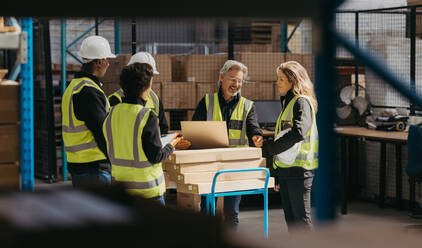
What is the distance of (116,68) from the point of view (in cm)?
746

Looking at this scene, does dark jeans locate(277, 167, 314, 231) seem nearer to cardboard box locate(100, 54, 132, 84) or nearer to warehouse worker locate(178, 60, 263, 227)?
warehouse worker locate(178, 60, 263, 227)

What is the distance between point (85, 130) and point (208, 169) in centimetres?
108

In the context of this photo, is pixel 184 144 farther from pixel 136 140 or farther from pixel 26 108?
pixel 26 108

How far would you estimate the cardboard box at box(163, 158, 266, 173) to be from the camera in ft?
14.5

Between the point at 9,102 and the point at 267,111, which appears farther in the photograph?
the point at 267,111

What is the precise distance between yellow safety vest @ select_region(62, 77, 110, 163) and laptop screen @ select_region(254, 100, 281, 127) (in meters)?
4.11

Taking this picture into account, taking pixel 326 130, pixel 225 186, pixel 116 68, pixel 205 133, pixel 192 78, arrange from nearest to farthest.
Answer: pixel 326 130 → pixel 225 186 → pixel 205 133 → pixel 116 68 → pixel 192 78

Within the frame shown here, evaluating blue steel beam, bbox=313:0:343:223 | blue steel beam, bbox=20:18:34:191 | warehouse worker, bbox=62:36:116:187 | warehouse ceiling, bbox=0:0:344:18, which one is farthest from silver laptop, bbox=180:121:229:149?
warehouse ceiling, bbox=0:0:344:18

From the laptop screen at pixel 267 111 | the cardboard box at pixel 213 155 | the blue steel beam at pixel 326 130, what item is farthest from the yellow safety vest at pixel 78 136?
the laptop screen at pixel 267 111

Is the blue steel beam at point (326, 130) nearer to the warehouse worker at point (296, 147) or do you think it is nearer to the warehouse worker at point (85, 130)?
the warehouse worker at point (85, 130)

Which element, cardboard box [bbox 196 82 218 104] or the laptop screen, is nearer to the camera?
cardboard box [bbox 196 82 218 104]

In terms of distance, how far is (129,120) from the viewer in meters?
3.45

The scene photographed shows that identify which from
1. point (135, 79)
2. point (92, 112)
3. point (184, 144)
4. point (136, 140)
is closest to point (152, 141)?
point (136, 140)

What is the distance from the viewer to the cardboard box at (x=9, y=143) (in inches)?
128
